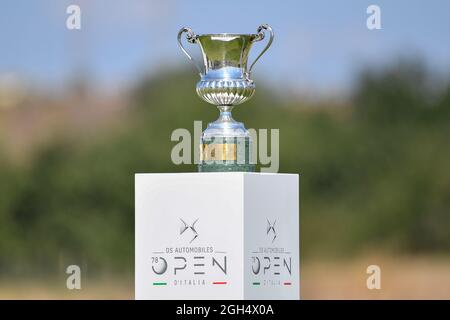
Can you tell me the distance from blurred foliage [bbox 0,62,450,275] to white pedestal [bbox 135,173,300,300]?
8907mm

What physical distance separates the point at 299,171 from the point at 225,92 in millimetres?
9315

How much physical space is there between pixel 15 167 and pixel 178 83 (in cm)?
238

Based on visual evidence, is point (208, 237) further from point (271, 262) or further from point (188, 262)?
point (271, 262)

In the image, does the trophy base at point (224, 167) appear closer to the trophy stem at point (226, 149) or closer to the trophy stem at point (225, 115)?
the trophy stem at point (226, 149)

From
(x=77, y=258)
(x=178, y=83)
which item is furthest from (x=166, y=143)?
(x=77, y=258)

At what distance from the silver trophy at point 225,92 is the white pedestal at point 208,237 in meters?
0.18

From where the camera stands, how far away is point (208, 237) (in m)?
5.27

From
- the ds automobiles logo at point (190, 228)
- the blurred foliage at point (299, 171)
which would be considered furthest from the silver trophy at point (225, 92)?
the blurred foliage at point (299, 171)

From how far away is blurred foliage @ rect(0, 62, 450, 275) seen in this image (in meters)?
14.5

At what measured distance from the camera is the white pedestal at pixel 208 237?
5.21 m

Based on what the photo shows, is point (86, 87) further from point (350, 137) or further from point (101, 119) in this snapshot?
point (350, 137)

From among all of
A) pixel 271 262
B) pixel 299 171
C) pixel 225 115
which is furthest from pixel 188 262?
pixel 299 171
